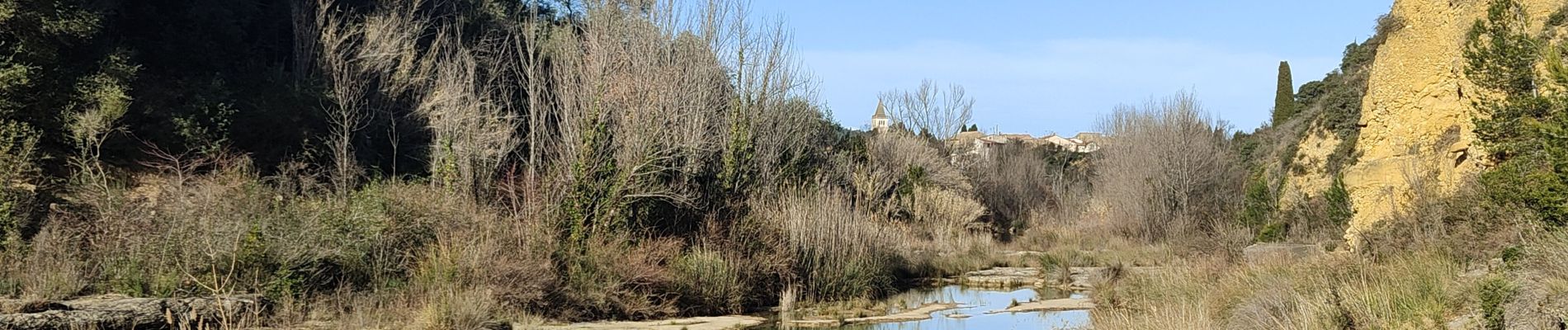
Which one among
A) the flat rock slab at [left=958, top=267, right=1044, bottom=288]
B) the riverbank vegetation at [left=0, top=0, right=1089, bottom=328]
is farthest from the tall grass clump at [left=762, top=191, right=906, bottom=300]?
the flat rock slab at [left=958, top=267, right=1044, bottom=288]

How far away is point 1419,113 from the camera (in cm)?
1781

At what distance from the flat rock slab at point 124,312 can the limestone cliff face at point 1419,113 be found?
14.4 meters

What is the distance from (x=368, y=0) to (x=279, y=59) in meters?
2.67

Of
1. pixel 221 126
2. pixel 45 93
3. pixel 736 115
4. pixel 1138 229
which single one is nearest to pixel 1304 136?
pixel 1138 229

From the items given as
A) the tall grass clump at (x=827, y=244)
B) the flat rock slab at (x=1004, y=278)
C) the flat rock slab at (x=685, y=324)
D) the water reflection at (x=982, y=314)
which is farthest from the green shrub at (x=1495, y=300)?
the flat rock slab at (x=1004, y=278)

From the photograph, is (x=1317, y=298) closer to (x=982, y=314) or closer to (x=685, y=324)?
(x=685, y=324)

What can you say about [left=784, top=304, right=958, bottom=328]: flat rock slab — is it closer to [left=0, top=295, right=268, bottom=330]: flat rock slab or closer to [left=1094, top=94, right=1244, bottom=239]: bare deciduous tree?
[left=0, top=295, right=268, bottom=330]: flat rock slab

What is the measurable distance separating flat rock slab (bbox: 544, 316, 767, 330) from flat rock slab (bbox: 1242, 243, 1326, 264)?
7.54 meters

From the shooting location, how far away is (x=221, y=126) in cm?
2520

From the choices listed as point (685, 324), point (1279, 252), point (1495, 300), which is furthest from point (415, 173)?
point (1495, 300)

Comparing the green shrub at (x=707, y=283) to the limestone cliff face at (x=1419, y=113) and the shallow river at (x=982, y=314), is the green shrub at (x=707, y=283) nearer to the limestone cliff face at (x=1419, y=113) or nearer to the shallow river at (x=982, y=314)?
the shallow river at (x=982, y=314)

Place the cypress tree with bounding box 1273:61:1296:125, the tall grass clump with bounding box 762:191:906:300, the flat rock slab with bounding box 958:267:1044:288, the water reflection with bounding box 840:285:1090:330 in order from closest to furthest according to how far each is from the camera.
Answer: the water reflection with bounding box 840:285:1090:330
the tall grass clump with bounding box 762:191:906:300
the flat rock slab with bounding box 958:267:1044:288
the cypress tree with bounding box 1273:61:1296:125

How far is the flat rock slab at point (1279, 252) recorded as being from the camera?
18.2 meters

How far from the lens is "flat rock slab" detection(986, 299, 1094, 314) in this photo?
22062 mm
